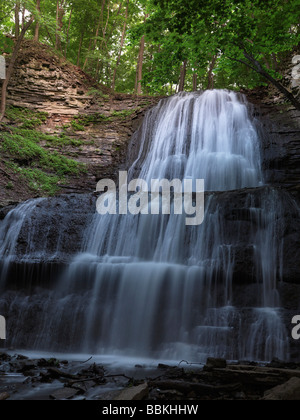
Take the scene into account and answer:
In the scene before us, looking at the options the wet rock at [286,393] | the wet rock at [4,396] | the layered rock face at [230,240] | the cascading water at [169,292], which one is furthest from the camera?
the layered rock face at [230,240]

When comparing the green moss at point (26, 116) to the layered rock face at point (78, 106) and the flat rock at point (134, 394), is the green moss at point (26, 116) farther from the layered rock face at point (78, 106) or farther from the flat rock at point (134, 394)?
the flat rock at point (134, 394)

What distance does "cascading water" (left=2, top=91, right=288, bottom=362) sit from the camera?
520 centimetres

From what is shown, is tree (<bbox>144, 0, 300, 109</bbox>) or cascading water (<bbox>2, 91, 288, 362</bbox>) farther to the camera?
tree (<bbox>144, 0, 300, 109</bbox>)

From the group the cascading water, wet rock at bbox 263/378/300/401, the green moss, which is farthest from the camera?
the green moss

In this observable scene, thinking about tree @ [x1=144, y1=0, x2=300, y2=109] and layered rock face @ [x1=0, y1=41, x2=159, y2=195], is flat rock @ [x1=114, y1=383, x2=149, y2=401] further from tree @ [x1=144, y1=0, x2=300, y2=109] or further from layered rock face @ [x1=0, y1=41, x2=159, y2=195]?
layered rock face @ [x1=0, y1=41, x2=159, y2=195]

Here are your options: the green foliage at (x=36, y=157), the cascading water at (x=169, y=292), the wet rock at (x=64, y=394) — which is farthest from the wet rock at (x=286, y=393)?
the green foliage at (x=36, y=157)

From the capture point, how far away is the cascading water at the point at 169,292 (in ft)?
17.0

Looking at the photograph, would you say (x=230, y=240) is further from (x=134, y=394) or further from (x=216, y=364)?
(x=134, y=394)

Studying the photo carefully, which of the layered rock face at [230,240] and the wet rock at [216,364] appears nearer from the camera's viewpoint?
the wet rock at [216,364]

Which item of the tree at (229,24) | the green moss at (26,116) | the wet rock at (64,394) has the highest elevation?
the green moss at (26,116)

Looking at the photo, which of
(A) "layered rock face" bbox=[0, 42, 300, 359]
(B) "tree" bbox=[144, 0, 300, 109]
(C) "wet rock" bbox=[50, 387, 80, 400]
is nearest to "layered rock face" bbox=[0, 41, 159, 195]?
(A) "layered rock face" bbox=[0, 42, 300, 359]

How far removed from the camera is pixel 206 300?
572 centimetres

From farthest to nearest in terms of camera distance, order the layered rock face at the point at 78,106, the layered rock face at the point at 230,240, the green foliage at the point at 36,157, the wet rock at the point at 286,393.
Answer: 1. the layered rock face at the point at 78,106
2. the green foliage at the point at 36,157
3. the layered rock face at the point at 230,240
4. the wet rock at the point at 286,393

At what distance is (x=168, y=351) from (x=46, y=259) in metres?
3.39
